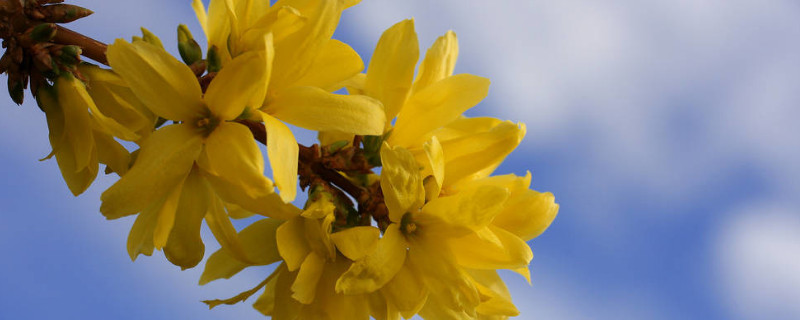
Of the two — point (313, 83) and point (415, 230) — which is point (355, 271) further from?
point (313, 83)

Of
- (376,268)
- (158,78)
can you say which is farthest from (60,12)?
(376,268)

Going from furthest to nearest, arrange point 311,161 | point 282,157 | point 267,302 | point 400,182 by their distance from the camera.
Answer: point 267,302 → point 311,161 → point 400,182 → point 282,157

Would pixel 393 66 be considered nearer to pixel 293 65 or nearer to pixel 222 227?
pixel 293 65

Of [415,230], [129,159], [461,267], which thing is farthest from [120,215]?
[461,267]

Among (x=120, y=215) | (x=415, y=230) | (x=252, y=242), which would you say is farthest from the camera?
(x=252, y=242)

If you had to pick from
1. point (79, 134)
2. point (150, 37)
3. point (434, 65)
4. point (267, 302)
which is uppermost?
point (434, 65)

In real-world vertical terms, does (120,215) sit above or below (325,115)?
below

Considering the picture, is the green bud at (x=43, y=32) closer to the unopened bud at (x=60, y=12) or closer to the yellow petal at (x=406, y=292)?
the unopened bud at (x=60, y=12)
